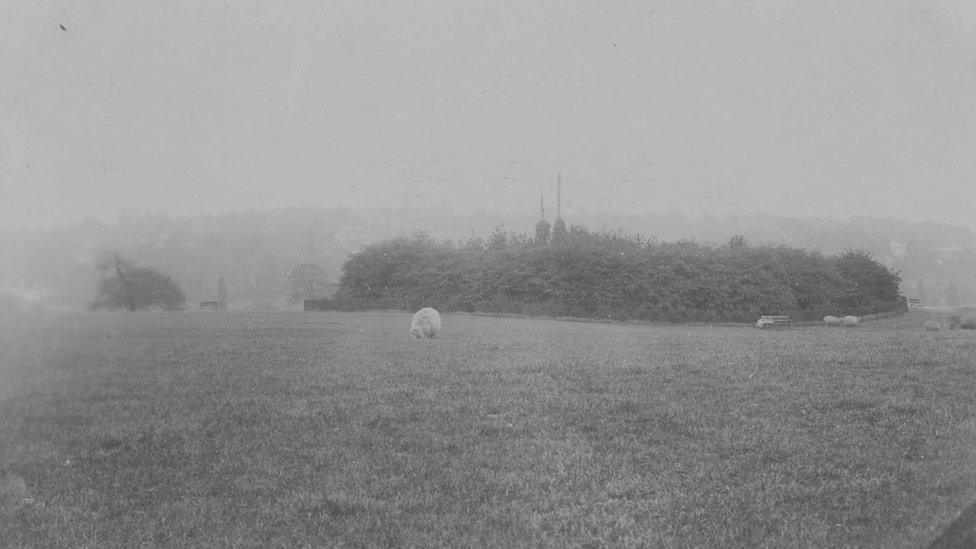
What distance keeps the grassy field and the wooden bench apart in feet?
133

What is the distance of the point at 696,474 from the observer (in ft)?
22.6

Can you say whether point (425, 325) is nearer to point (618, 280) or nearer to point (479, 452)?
point (479, 452)

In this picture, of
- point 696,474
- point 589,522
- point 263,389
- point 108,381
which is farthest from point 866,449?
point 108,381

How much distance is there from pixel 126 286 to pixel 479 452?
11.1 metres

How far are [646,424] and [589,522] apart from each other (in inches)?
127

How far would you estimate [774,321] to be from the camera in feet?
176

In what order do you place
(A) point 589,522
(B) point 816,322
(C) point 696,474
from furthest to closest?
A: (B) point 816,322 → (C) point 696,474 → (A) point 589,522

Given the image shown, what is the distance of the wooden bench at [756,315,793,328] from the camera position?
171 feet

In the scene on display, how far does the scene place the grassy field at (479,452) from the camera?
5.67 metres

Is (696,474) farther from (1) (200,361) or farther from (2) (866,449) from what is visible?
(1) (200,361)

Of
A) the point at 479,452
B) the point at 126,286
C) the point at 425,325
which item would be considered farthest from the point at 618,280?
the point at 479,452

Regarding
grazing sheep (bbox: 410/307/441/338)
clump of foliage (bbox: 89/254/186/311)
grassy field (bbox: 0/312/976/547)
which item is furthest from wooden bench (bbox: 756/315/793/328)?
clump of foliage (bbox: 89/254/186/311)

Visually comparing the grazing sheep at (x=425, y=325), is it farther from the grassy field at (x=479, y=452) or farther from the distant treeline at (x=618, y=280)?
the distant treeline at (x=618, y=280)

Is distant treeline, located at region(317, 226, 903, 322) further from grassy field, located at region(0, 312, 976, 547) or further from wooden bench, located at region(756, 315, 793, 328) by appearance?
grassy field, located at region(0, 312, 976, 547)
